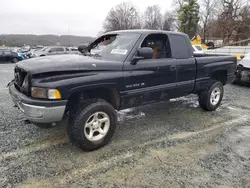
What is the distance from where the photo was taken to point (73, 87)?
307cm

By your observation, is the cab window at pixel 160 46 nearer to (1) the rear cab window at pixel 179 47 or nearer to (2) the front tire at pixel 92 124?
(1) the rear cab window at pixel 179 47

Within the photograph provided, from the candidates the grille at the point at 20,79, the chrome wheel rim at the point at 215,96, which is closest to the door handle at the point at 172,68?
the chrome wheel rim at the point at 215,96

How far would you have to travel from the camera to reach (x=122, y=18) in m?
65.8

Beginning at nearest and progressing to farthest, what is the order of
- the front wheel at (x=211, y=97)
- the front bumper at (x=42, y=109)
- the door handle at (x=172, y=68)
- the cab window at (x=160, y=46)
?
the front bumper at (x=42, y=109), the door handle at (x=172, y=68), the cab window at (x=160, y=46), the front wheel at (x=211, y=97)

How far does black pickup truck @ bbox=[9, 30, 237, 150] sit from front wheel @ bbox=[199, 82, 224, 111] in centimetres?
27

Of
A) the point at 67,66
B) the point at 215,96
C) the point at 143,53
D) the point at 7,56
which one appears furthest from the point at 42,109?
the point at 7,56

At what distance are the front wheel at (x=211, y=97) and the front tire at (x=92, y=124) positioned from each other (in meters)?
2.78

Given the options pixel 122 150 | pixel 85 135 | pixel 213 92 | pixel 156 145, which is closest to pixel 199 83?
pixel 213 92

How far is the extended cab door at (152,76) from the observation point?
12.3 ft

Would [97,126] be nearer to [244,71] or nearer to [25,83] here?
[25,83]

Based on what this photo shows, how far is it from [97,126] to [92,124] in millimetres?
99

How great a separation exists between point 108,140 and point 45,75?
1.44 meters

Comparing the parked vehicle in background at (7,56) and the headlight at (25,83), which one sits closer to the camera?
the headlight at (25,83)

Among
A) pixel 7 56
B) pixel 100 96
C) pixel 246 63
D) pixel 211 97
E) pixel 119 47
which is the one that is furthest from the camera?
pixel 7 56
